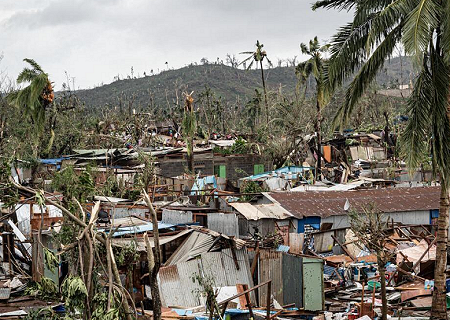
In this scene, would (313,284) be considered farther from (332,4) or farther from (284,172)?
(284,172)

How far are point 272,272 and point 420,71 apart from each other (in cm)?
580

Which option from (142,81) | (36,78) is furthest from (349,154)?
(142,81)

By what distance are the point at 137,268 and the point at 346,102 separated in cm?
598

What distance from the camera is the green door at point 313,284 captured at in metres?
12.2

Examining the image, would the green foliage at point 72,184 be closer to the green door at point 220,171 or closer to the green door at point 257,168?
the green door at point 220,171

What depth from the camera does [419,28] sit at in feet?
28.1

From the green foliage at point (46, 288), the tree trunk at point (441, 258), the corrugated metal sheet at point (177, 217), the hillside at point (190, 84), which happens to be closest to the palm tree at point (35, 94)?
the corrugated metal sheet at point (177, 217)

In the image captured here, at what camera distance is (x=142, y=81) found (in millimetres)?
107875

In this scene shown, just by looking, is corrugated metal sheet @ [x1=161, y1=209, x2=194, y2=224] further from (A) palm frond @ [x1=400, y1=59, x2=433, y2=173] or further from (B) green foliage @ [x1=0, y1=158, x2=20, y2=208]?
(B) green foliage @ [x1=0, y1=158, x2=20, y2=208]

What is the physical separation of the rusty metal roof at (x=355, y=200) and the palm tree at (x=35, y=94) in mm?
9053

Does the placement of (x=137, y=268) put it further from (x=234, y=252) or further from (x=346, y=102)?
(x=346, y=102)

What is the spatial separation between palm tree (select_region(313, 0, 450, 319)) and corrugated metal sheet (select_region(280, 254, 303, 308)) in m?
2.89

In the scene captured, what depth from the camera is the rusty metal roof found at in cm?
1786

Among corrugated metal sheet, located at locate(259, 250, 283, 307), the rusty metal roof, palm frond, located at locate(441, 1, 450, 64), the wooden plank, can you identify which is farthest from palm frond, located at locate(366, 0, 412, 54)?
the rusty metal roof
